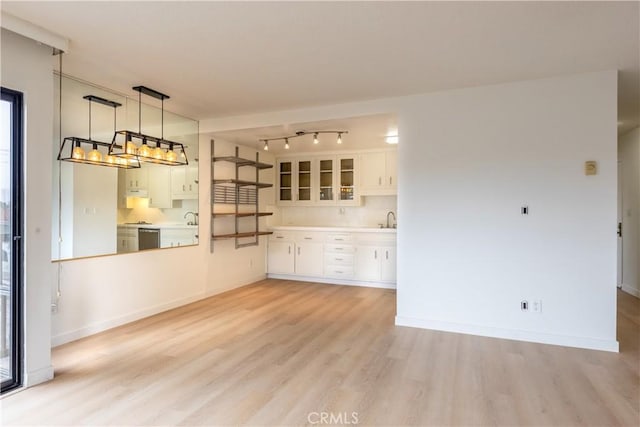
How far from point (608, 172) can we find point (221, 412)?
355 centimetres

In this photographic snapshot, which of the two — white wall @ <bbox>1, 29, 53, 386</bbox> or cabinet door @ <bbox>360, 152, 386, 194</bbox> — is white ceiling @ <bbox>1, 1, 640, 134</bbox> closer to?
white wall @ <bbox>1, 29, 53, 386</bbox>

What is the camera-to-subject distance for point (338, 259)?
6023mm

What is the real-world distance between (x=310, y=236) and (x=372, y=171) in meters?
1.51

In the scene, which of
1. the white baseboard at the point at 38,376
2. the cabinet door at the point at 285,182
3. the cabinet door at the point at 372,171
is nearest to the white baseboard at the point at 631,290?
the cabinet door at the point at 372,171

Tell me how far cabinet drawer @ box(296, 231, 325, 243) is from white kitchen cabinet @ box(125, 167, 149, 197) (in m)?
2.75

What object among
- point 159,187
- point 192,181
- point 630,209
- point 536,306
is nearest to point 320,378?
point 536,306

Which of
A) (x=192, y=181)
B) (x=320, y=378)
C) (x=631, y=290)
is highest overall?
(x=192, y=181)

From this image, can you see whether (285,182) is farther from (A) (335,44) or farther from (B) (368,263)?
(A) (335,44)

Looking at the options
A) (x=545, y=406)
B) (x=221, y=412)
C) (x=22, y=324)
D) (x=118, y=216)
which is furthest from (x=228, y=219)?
(x=545, y=406)

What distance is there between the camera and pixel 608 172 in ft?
10.4

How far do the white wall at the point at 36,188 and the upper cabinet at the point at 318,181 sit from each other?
4.36 meters

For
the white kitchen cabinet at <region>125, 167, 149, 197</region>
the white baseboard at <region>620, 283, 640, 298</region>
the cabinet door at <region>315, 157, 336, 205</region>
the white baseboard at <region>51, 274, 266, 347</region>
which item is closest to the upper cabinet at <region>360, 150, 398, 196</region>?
the cabinet door at <region>315, 157, 336, 205</region>

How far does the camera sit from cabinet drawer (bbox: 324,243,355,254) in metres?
5.95

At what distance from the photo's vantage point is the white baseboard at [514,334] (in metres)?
3.19
